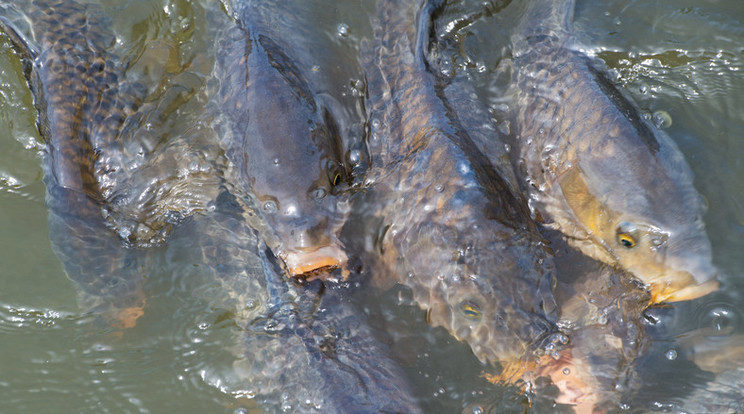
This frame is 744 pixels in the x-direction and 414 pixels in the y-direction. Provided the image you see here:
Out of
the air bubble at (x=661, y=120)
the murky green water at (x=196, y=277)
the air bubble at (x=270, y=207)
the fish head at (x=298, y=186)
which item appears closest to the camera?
the murky green water at (x=196, y=277)

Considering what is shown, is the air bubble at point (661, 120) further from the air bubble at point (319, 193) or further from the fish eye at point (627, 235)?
the air bubble at point (319, 193)

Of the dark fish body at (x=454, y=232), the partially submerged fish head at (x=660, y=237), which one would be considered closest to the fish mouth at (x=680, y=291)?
the partially submerged fish head at (x=660, y=237)

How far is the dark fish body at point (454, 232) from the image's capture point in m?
3.90

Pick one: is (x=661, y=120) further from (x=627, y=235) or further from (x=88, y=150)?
(x=88, y=150)

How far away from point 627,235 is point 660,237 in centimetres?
22

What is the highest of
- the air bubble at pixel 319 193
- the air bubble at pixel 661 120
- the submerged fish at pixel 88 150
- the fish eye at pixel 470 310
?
the submerged fish at pixel 88 150

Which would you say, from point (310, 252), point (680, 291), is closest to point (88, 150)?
point (310, 252)

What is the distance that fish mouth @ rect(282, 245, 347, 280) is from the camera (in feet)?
13.6

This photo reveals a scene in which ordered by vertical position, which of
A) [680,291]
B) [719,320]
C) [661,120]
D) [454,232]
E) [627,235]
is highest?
[661,120]

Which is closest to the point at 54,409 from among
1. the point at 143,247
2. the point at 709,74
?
the point at 143,247

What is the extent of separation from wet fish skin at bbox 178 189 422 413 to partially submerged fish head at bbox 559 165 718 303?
67.8 inches

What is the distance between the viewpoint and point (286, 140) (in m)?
4.40

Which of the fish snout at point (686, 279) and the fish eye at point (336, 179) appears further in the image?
the fish eye at point (336, 179)

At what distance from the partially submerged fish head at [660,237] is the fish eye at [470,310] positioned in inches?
45.4
